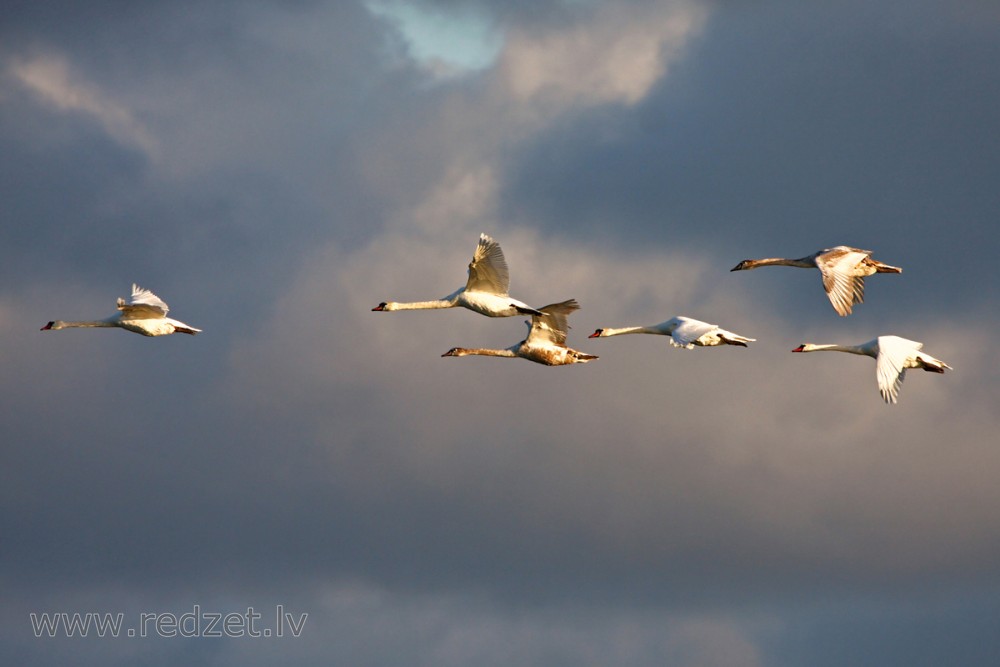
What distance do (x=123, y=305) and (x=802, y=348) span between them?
71.7 feet

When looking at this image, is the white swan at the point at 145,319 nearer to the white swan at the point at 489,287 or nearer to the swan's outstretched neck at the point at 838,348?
the white swan at the point at 489,287

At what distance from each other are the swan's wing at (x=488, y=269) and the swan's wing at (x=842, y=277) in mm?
9659

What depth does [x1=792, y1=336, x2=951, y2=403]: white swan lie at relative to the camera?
58000 millimetres

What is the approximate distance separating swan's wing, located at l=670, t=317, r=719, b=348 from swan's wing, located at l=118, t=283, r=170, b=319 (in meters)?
16.0

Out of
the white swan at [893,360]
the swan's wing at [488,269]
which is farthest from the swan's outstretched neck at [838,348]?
the swan's wing at [488,269]

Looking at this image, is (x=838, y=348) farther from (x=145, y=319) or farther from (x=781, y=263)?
(x=145, y=319)

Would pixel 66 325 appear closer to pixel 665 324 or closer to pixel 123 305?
pixel 123 305

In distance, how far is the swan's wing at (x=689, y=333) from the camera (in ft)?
206

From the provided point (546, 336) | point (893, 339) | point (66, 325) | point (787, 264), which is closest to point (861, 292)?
point (893, 339)

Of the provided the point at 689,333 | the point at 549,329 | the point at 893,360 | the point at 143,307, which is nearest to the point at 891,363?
the point at 893,360

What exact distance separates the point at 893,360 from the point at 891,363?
34 cm

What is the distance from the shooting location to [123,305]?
6512cm

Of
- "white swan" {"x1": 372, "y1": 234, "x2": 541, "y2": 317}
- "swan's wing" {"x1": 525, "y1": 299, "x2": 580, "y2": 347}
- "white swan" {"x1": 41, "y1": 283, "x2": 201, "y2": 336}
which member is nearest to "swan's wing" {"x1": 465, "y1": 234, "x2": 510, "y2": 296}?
"white swan" {"x1": 372, "y1": 234, "x2": 541, "y2": 317}

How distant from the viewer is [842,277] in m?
63.2
